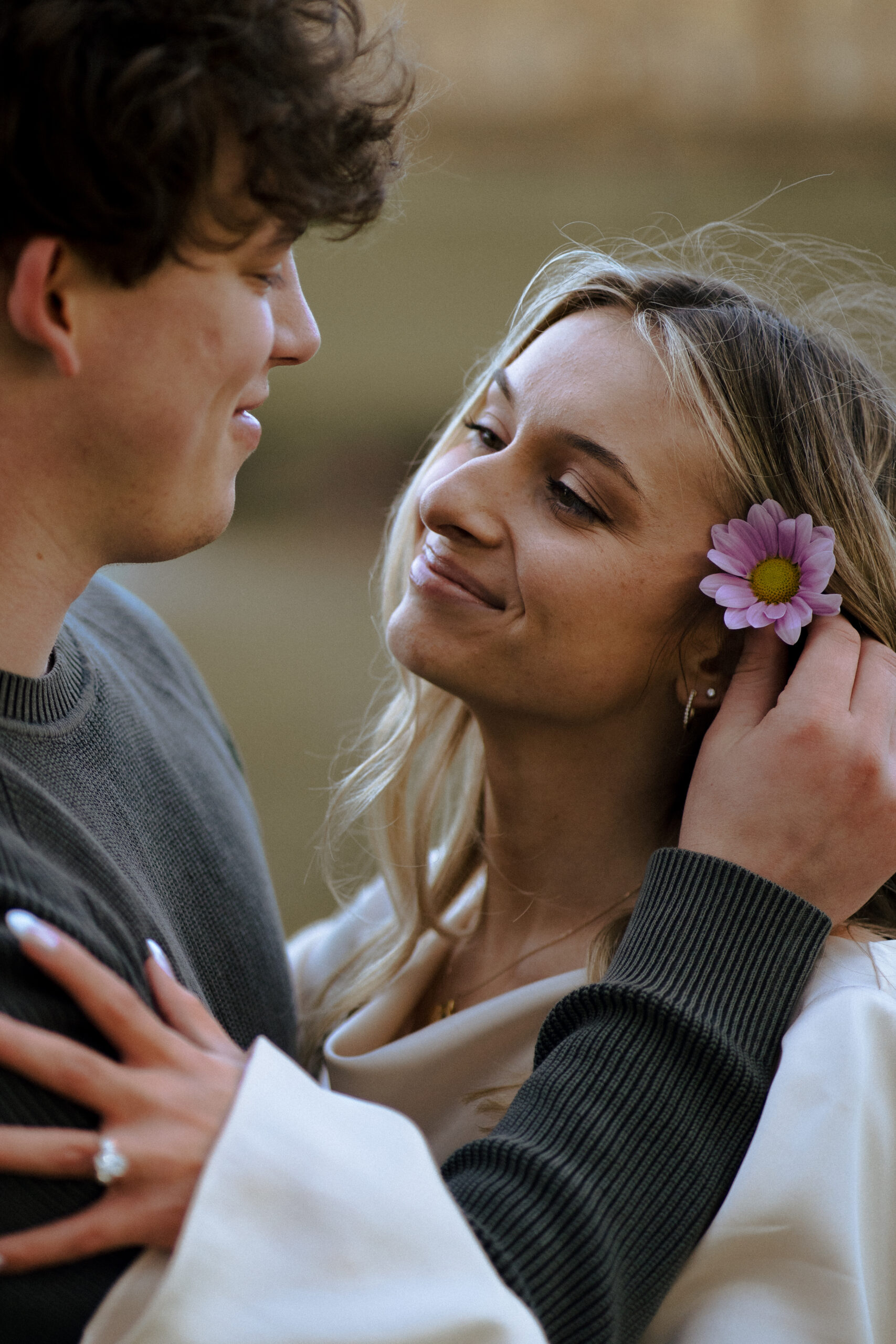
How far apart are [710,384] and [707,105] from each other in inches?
148

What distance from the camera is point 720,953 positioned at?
1.10m

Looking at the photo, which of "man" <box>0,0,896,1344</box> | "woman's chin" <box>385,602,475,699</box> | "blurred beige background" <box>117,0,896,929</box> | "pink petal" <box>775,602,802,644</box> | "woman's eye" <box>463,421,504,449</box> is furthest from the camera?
"blurred beige background" <box>117,0,896,929</box>

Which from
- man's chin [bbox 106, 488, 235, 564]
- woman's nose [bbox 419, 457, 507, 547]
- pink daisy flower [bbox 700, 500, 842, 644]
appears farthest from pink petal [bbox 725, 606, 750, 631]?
man's chin [bbox 106, 488, 235, 564]

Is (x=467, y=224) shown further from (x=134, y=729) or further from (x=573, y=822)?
(x=134, y=729)

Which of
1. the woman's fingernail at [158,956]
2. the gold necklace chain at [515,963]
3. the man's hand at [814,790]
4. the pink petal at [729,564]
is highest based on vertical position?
the pink petal at [729,564]

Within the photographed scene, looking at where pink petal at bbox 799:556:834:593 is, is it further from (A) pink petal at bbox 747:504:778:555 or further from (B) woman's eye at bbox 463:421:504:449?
(B) woman's eye at bbox 463:421:504:449

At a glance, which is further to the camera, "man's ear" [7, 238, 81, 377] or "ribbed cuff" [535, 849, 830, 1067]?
"ribbed cuff" [535, 849, 830, 1067]

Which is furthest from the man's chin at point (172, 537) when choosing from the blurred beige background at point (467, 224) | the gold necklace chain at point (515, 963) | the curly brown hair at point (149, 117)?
the blurred beige background at point (467, 224)

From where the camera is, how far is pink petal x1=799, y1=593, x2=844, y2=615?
1248mm

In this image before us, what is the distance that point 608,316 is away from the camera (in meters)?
1.42

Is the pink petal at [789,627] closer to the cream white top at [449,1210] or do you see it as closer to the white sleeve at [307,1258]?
the cream white top at [449,1210]

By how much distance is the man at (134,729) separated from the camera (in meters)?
0.87

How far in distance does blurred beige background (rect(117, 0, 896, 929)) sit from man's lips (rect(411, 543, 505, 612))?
2551 mm

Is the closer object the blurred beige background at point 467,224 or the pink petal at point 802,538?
the pink petal at point 802,538
